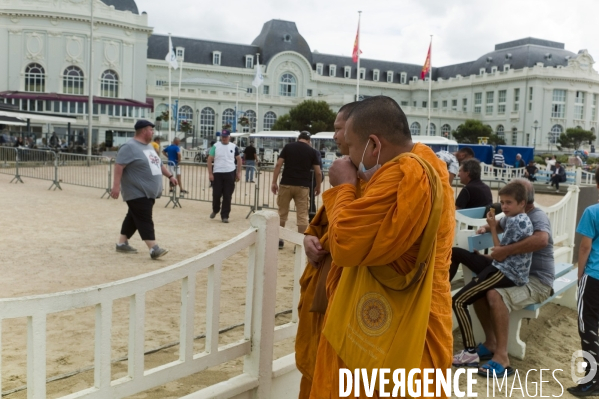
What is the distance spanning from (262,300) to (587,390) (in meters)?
2.74

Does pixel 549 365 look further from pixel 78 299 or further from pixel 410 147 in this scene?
pixel 78 299

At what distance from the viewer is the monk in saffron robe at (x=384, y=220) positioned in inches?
79.5

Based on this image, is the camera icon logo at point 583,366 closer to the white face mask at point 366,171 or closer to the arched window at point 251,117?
the white face mask at point 366,171

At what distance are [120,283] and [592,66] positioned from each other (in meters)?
93.5

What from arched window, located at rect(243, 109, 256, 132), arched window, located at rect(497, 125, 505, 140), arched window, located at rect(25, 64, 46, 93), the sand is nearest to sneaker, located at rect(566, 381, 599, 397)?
the sand

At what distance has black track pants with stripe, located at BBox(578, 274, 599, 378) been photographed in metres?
4.37

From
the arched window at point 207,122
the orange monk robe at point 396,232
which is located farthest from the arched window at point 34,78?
the orange monk robe at point 396,232

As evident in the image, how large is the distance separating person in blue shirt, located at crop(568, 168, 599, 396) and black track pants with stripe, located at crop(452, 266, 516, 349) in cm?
53

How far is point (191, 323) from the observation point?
9.18 feet

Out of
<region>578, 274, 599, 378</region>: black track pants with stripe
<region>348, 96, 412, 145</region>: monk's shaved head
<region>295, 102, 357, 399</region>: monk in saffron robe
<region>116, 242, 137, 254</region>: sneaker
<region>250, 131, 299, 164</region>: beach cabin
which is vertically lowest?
<region>116, 242, 137, 254</region>: sneaker

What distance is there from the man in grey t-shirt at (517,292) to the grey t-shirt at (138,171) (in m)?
4.45

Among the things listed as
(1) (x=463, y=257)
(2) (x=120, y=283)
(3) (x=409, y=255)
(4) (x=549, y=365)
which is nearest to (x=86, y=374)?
(2) (x=120, y=283)

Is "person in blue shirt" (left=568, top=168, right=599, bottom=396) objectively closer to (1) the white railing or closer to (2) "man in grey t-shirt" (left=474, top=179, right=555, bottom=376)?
(2) "man in grey t-shirt" (left=474, top=179, right=555, bottom=376)

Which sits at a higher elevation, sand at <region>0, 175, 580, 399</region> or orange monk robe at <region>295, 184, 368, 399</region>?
orange monk robe at <region>295, 184, 368, 399</region>
